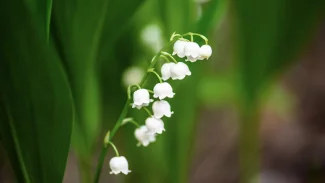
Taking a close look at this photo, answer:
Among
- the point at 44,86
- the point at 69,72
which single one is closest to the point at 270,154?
the point at 69,72

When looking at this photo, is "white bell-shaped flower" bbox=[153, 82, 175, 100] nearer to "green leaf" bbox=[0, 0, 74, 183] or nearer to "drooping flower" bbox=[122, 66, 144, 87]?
"green leaf" bbox=[0, 0, 74, 183]

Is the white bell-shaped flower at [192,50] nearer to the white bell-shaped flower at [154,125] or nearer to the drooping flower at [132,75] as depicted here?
the white bell-shaped flower at [154,125]

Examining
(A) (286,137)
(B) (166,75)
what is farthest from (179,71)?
(A) (286,137)

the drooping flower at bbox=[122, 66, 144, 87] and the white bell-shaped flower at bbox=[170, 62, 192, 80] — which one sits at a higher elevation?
the drooping flower at bbox=[122, 66, 144, 87]

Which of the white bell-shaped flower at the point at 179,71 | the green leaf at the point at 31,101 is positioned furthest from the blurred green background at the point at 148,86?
the white bell-shaped flower at the point at 179,71

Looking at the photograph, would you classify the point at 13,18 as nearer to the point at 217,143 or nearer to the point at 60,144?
the point at 60,144

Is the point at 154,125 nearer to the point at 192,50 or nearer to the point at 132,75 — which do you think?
the point at 192,50

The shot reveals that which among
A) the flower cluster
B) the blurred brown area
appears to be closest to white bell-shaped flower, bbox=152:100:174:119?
the flower cluster
